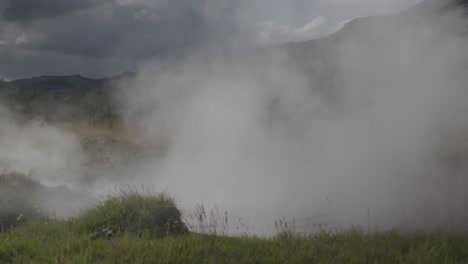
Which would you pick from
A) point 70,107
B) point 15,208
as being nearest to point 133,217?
point 15,208

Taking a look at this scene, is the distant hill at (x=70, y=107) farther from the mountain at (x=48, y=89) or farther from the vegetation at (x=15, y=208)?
the vegetation at (x=15, y=208)

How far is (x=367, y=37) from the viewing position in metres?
22.5

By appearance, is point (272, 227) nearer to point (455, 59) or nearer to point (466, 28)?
point (455, 59)

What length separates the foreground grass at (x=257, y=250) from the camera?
394cm

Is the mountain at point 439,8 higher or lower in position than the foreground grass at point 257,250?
higher

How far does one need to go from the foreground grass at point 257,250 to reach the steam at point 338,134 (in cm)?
474

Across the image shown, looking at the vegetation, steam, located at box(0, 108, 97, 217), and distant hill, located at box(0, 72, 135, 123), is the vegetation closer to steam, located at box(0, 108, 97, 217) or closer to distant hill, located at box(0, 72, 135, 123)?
steam, located at box(0, 108, 97, 217)

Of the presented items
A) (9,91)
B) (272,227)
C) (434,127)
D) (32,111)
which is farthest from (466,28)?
(9,91)

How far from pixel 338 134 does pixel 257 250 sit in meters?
15.5

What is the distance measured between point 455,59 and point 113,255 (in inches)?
745

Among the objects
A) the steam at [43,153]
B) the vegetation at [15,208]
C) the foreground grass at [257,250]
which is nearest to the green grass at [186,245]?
the foreground grass at [257,250]

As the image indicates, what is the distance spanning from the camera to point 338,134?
19.3 metres

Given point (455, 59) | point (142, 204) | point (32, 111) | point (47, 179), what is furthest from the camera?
point (32, 111)

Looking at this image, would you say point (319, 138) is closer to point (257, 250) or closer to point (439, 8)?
point (257, 250)
